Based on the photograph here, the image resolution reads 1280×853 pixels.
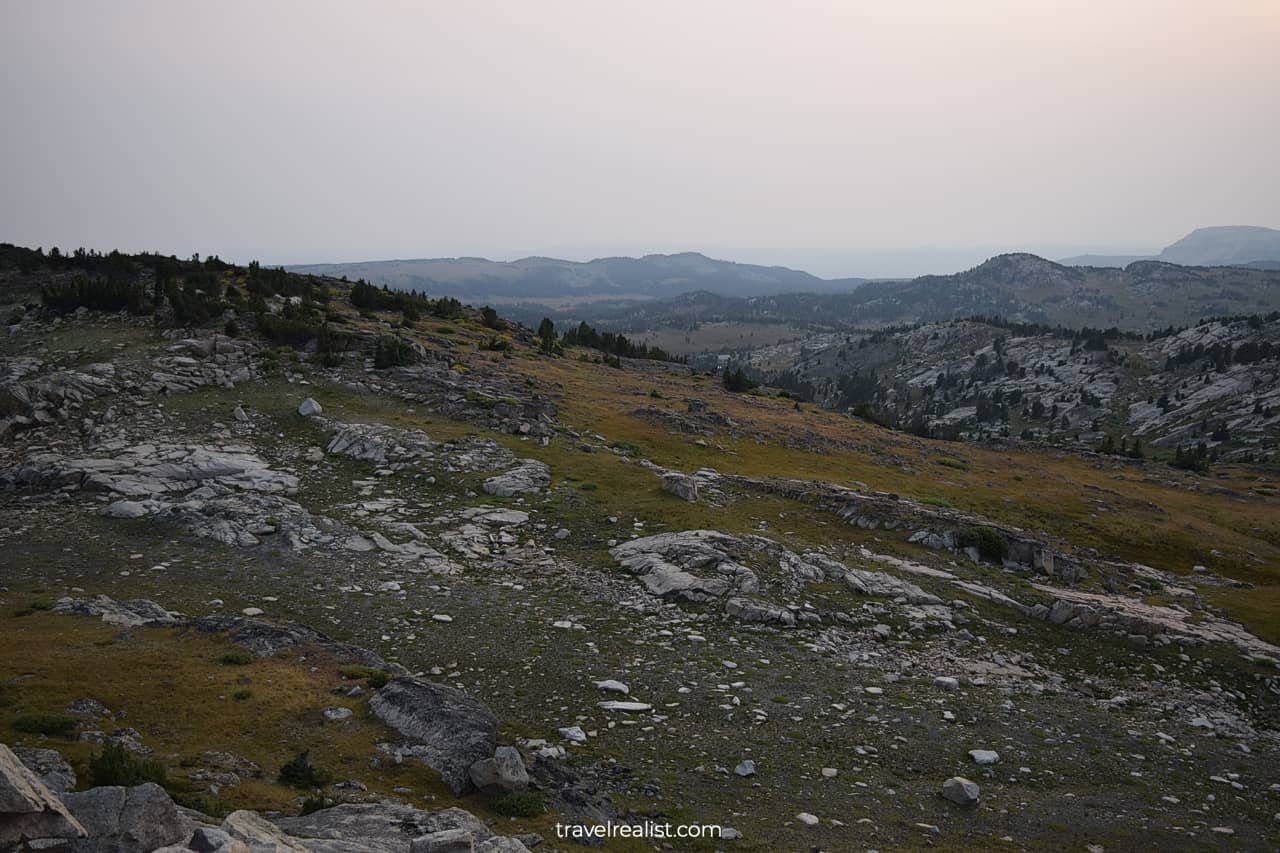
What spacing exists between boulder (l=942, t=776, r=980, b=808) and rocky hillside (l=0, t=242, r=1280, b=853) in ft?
0.18

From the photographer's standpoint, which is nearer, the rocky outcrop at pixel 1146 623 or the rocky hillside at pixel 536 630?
the rocky hillside at pixel 536 630

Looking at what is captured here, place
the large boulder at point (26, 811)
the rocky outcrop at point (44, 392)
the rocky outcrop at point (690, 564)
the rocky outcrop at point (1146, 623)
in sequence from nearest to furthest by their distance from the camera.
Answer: the large boulder at point (26, 811) < the rocky outcrop at point (690, 564) < the rocky outcrop at point (1146, 623) < the rocky outcrop at point (44, 392)

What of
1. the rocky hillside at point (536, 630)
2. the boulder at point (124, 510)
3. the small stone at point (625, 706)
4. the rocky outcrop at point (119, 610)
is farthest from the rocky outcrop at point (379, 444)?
the small stone at point (625, 706)

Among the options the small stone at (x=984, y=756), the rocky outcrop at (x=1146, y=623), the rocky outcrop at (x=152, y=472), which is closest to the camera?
the small stone at (x=984, y=756)

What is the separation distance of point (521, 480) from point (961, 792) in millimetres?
19846

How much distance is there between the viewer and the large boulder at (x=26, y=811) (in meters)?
6.45

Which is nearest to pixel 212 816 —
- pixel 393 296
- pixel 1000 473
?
pixel 1000 473

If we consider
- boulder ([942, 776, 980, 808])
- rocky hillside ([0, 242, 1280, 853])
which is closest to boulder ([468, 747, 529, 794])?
rocky hillside ([0, 242, 1280, 853])

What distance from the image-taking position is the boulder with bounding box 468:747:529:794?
10797 mm

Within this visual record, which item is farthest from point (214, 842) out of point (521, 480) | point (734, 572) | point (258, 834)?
point (521, 480)

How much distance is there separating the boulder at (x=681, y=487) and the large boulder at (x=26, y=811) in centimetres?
2223

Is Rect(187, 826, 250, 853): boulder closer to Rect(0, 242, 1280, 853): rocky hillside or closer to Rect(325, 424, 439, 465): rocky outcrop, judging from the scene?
Rect(0, 242, 1280, 853): rocky hillside

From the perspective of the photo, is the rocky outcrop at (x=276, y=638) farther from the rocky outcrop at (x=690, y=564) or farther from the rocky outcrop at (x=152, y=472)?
the rocky outcrop at (x=152, y=472)

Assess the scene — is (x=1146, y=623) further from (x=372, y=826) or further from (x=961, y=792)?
(x=372, y=826)
